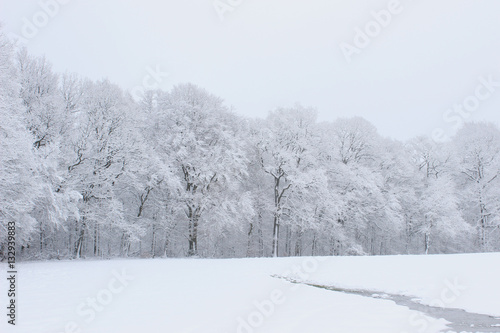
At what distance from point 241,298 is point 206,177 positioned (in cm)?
1619

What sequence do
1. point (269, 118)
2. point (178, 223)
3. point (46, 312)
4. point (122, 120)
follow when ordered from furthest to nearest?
point (269, 118) → point (178, 223) → point (122, 120) → point (46, 312)

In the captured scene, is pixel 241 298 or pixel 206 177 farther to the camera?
pixel 206 177

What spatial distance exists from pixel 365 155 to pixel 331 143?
5.11 metres

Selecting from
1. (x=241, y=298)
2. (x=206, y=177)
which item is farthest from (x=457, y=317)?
(x=206, y=177)

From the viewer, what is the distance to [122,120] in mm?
26656

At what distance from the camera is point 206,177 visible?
2672cm

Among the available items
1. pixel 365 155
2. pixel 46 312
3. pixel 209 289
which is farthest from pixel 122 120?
pixel 365 155

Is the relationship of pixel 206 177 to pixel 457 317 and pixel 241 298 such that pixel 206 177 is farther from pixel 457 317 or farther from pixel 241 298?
pixel 457 317

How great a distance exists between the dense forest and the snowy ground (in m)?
7.45

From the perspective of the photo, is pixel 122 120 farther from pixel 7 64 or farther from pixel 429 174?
→ pixel 429 174

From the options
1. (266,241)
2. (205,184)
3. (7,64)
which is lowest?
(266,241)

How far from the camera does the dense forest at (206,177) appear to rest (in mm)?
20016

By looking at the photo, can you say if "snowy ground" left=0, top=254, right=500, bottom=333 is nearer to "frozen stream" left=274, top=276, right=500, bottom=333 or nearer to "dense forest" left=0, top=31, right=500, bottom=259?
"frozen stream" left=274, top=276, right=500, bottom=333

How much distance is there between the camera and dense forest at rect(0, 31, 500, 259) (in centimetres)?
2002
